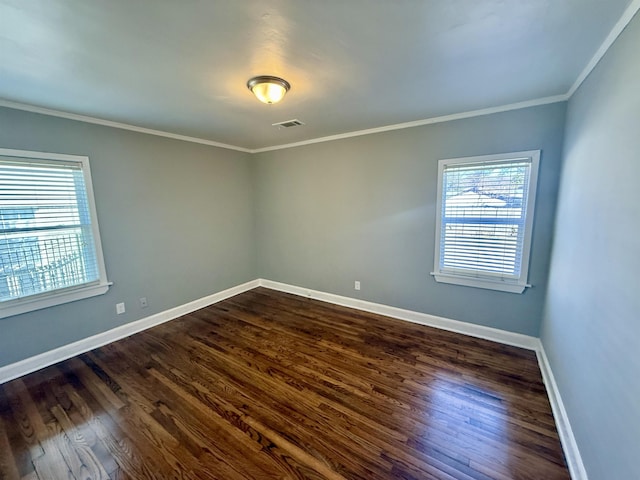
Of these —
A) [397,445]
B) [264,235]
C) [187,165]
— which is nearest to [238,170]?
[187,165]

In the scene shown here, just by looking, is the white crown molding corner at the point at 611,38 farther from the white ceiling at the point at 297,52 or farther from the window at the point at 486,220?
the window at the point at 486,220

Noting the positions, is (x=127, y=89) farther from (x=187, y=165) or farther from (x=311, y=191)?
(x=311, y=191)

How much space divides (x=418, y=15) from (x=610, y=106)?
1216 mm

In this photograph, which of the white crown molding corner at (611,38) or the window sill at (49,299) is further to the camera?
the window sill at (49,299)

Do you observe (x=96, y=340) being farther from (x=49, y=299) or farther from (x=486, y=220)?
(x=486, y=220)

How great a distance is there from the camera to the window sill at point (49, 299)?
2403 millimetres

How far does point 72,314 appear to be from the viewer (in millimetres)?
2781

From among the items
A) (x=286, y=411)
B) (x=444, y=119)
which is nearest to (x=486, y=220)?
(x=444, y=119)

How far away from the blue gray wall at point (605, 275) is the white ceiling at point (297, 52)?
1.08 ft

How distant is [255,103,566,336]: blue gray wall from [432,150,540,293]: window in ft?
0.28

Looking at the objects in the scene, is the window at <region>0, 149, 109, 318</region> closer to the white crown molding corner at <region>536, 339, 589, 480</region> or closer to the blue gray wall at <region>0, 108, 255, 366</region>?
the blue gray wall at <region>0, 108, 255, 366</region>

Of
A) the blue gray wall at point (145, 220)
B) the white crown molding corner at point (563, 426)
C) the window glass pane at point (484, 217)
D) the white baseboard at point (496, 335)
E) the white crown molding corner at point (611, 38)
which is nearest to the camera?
the white crown molding corner at point (611, 38)

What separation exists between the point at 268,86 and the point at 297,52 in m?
0.41

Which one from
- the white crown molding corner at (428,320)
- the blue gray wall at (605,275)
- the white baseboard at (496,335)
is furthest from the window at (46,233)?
the blue gray wall at (605,275)
